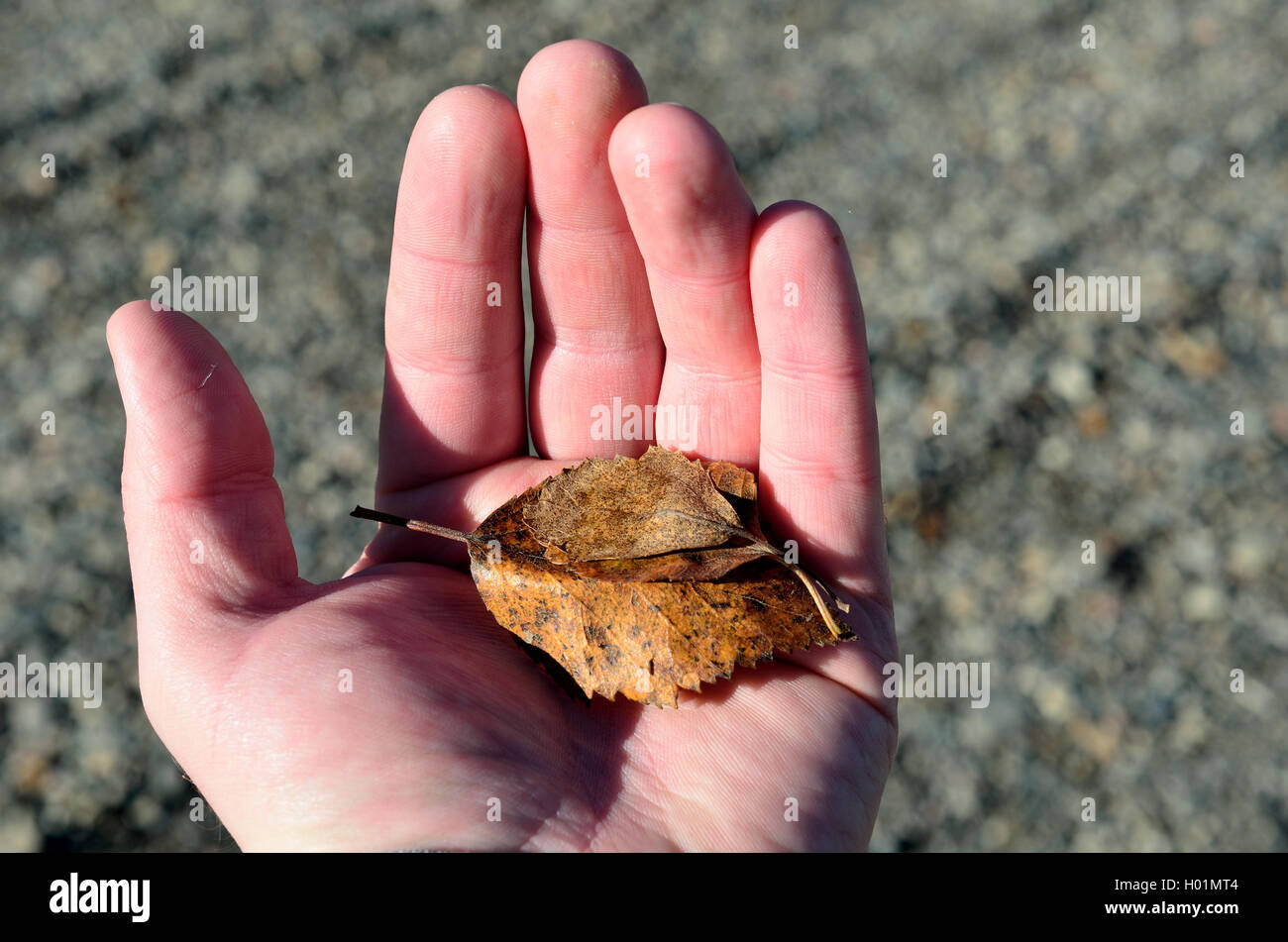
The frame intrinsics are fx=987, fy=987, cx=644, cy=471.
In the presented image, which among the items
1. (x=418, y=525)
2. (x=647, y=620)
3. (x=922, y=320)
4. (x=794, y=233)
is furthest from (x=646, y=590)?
(x=922, y=320)

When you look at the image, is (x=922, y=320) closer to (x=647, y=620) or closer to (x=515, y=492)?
(x=515, y=492)

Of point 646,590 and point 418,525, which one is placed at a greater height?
point 418,525

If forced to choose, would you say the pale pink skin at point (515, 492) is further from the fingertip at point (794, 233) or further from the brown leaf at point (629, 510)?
the brown leaf at point (629, 510)

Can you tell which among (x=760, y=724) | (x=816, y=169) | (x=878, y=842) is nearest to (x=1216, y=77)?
(x=816, y=169)

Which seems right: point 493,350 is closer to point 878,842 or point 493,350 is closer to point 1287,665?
point 878,842

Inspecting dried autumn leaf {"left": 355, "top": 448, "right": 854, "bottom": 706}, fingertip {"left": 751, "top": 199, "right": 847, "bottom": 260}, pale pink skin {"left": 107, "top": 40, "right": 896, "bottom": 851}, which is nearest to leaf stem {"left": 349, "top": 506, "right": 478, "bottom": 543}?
dried autumn leaf {"left": 355, "top": 448, "right": 854, "bottom": 706}
